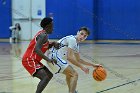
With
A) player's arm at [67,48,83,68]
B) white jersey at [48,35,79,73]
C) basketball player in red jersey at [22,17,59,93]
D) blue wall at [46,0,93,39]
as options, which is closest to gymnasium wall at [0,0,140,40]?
blue wall at [46,0,93,39]

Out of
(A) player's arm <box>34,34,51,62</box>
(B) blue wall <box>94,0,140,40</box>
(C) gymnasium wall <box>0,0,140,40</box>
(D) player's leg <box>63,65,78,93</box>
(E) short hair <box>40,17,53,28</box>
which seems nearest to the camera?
(A) player's arm <box>34,34,51,62</box>

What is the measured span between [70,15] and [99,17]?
1954 mm

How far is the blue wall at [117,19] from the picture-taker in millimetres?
24234

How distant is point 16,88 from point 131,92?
2565 mm

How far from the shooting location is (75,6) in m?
25.8

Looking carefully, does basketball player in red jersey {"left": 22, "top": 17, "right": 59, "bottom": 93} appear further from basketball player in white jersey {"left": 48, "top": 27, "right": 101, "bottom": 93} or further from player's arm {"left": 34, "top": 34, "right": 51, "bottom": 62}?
basketball player in white jersey {"left": 48, "top": 27, "right": 101, "bottom": 93}

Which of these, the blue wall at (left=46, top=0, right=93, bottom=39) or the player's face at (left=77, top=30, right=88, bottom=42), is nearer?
the player's face at (left=77, top=30, right=88, bottom=42)

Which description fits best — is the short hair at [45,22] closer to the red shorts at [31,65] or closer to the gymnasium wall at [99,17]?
the red shorts at [31,65]

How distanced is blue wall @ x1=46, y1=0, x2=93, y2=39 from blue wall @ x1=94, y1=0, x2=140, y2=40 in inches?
22.9

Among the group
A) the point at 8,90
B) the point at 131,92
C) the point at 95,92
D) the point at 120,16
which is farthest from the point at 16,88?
the point at 120,16

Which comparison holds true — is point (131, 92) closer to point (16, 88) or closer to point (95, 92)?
point (95, 92)

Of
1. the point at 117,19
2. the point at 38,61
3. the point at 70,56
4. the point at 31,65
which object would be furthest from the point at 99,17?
the point at 31,65

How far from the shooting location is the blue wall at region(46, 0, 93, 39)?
25656mm

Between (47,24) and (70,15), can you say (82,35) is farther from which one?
(70,15)
